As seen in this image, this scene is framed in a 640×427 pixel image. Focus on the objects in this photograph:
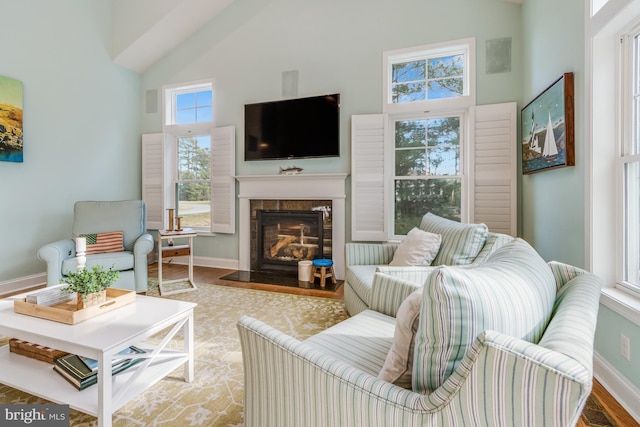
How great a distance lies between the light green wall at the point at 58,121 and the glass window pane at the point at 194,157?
802mm

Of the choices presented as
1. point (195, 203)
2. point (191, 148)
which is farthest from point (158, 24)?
point (195, 203)

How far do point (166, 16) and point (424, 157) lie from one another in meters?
3.81

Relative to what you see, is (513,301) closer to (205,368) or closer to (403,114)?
(205,368)

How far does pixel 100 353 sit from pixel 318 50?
12.9 feet

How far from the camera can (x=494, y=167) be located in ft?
11.2

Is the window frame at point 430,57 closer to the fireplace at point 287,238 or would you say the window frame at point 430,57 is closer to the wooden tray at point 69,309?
the fireplace at point 287,238

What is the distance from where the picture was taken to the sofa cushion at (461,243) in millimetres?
2199

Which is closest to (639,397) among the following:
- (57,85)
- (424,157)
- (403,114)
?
(424,157)

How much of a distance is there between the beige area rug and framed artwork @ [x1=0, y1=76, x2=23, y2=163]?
2193 mm

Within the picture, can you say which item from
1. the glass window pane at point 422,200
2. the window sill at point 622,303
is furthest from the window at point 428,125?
the window sill at point 622,303

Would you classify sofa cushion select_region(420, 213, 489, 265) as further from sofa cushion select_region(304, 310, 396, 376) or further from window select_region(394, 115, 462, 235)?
window select_region(394, 115, 462, 235)

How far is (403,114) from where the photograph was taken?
3816 millimetres

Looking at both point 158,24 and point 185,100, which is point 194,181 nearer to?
point 185,100

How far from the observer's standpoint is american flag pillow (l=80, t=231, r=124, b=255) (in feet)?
11.1
